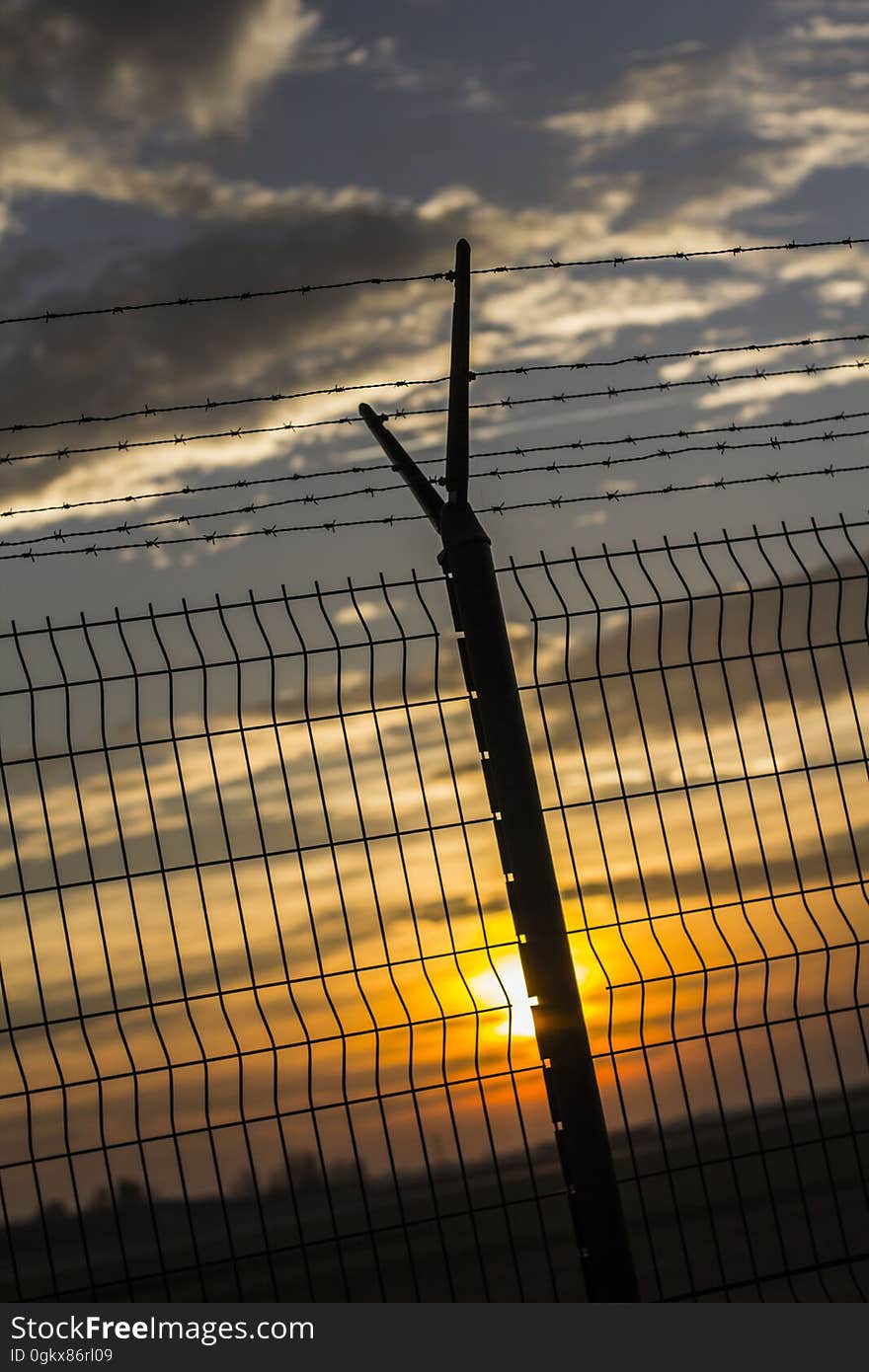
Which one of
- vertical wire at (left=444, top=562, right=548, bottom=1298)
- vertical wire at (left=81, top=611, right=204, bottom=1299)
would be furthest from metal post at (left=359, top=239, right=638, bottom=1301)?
vertical wire at (left=81, top=611, right=204, bottom=1299)

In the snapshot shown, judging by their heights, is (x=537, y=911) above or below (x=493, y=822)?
below

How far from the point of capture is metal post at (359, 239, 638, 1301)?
196 inches

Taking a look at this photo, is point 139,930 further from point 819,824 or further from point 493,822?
point 819,824

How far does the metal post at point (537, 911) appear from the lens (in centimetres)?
499

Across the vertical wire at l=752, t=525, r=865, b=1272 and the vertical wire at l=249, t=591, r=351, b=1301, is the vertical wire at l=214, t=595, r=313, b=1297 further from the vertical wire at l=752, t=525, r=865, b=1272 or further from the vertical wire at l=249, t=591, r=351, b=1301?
the vertical wire at l=752, t=525, r=865, b=1272

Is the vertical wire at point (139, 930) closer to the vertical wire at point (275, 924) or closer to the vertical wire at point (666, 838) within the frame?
the vertical wire at point (275, 924)

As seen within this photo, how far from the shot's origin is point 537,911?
5062 mm

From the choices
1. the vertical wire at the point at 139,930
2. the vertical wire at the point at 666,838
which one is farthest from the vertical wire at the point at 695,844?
the vertical wire at the point at 139,930

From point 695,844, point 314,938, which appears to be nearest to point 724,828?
point 695,844

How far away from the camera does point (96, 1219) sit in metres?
5.07

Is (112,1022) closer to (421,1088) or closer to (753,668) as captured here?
(421,1088)

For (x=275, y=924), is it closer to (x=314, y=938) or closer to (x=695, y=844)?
(x=314, y=938)
